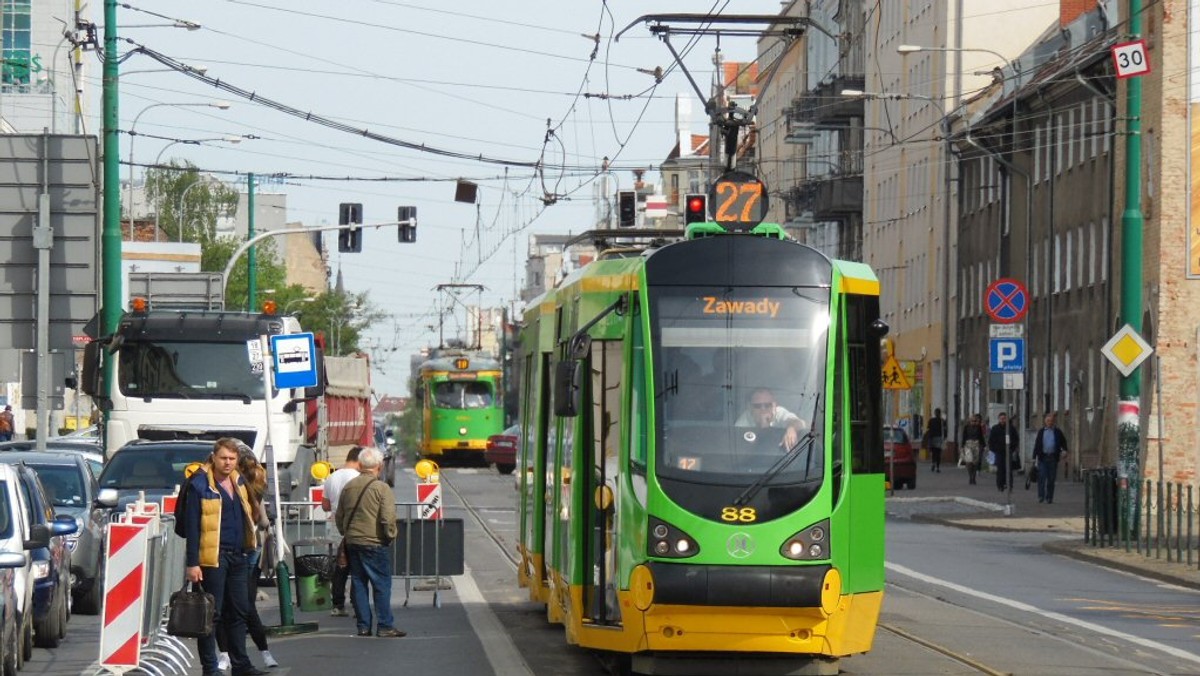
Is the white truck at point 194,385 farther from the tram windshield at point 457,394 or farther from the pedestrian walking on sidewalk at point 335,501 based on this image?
the tram windshield at point 457,394

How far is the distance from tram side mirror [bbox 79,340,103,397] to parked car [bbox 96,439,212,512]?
2.79 meters

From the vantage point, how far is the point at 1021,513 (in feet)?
138

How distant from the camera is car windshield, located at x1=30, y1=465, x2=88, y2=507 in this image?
947 inches

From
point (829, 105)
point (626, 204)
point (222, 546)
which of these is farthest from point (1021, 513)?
point (829, 105)

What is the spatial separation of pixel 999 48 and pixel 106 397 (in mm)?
48661

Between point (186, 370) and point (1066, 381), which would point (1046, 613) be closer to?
point (186, 370)

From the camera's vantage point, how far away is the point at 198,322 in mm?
32469

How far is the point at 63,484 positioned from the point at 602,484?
398 inches

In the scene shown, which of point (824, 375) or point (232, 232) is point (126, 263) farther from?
point (232, 232)

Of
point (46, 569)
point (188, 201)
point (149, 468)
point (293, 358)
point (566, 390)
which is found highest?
point (188, 201)

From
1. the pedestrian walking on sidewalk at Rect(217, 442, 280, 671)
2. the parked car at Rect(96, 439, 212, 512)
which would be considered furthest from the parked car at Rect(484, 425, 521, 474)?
the pedestrian walking on sidewalk at Rect(217, 442, 280, 671)

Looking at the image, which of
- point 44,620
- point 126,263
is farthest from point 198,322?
point 126,263

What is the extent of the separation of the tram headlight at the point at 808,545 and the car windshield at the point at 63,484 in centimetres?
1119

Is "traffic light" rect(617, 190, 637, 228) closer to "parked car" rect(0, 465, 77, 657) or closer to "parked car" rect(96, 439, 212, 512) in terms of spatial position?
"parked car" rect(96, 439, 212, 512)
